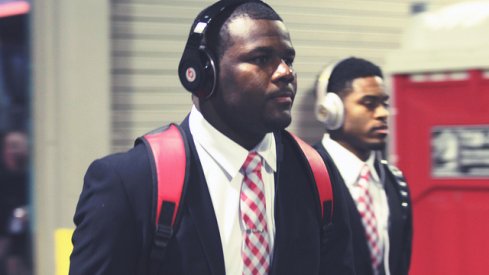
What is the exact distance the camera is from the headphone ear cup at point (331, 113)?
4832 millimetres

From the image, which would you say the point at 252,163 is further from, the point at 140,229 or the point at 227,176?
the point at 140,229

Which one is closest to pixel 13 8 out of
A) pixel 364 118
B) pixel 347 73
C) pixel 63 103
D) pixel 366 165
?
pixel 63 103

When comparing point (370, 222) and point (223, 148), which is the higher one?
point (223, 148)

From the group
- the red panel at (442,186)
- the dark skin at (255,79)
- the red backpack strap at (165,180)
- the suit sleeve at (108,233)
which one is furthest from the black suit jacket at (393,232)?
the suit sleeve at (108,233)

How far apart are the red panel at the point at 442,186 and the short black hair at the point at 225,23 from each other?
2.99 metres

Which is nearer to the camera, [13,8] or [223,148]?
[223,148]

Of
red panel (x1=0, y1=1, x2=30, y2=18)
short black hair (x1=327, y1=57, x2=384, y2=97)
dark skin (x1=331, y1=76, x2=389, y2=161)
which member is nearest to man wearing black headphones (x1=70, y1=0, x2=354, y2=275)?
dark skin (x1=331, y1=76, x2=389, y2=161)

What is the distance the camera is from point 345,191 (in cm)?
448

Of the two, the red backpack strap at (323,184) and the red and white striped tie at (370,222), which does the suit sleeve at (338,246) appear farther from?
the red and white striped tie at (370,222)

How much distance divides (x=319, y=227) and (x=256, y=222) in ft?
0.83

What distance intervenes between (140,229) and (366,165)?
227 centimetres

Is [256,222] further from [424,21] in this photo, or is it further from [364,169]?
[424,21]

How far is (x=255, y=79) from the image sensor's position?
9.18 ft

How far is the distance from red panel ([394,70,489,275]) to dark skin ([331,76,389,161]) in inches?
34.9
